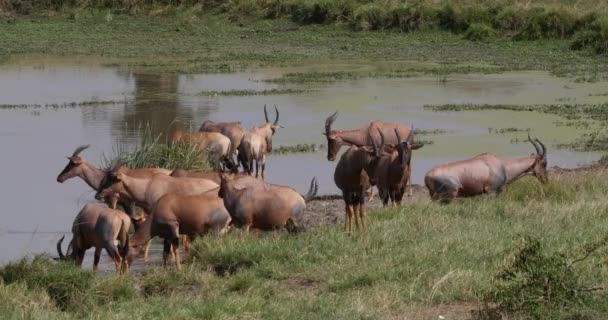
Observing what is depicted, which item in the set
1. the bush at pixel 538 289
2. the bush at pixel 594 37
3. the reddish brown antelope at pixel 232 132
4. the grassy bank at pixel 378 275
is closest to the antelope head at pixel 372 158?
the grassy bank at pixel 378 275

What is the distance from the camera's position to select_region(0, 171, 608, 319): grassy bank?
757cm

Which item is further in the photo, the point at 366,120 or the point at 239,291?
the point at 366,120

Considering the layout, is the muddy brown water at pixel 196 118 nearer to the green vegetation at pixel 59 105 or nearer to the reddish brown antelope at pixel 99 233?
the green vegetation at pixel 59 105

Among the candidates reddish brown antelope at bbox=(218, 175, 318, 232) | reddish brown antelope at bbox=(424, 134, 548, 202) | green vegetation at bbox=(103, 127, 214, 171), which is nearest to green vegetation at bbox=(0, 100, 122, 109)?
green vegetation at bbox=(103, 127, 214, 171)

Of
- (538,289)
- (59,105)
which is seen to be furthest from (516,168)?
(59,105)

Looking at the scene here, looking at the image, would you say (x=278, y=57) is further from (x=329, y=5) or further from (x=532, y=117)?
(x=532, y=117)

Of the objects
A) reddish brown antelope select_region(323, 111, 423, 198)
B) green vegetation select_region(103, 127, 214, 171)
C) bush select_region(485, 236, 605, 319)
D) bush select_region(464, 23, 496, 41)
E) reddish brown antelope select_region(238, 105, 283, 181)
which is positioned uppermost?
bush select_region(485, 236, 605, 319)

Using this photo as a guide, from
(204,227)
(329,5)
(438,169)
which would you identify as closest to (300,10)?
(329,5)

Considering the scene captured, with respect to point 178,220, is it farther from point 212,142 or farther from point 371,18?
point 371,18

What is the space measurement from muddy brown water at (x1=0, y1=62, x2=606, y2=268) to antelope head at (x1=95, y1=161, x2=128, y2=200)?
0.77m

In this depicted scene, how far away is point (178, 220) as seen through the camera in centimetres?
1107

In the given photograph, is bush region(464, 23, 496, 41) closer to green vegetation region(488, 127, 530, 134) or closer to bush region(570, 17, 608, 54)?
bush region(570, 17, 608, 54)

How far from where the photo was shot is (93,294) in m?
8.97

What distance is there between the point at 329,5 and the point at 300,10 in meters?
1.22
